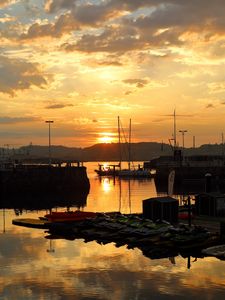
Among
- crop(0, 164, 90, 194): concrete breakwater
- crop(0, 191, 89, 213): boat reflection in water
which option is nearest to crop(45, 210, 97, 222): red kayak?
crop(0, 191, 89, 213): boat reflection in water

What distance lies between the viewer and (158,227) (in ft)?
130

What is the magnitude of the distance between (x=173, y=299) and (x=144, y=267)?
6846mm

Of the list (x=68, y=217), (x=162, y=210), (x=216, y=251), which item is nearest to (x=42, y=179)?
(x=68, y=217)

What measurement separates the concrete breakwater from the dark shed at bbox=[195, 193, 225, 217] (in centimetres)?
5200

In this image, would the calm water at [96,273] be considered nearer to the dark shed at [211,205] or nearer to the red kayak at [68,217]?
the red kayak at [68,217]

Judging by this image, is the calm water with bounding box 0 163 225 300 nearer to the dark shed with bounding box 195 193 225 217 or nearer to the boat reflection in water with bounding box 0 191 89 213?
the dark shed with bounding box 195 193 225 217

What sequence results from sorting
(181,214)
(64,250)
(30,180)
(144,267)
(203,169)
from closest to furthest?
1. (144,267)
2. (64,250)
3. (181,214)
4. (30,180)
5. (203,169)

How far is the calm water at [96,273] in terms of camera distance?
89.6 ft

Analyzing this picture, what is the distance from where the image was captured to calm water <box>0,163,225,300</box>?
27297mm

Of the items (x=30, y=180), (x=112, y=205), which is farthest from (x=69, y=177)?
(x=112, y=205)

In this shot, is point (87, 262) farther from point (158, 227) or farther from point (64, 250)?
point (158, 227)

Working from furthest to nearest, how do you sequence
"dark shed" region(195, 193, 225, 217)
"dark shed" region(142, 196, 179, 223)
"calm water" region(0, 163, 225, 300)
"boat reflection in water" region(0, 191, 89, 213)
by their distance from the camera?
1. "boat reflection in water" region(0, 191, 89, 213)
2. "dark shed" region(195, 193, 225, 217)
3. "dark shed" region(142, 196, 179, 223)
4. "calm water" region(0, 163, 225, 300)

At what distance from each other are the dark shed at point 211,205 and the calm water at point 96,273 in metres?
11.7

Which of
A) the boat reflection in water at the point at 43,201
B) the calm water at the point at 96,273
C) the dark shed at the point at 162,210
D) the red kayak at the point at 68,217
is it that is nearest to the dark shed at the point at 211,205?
the dark shed at the point at 162,210
